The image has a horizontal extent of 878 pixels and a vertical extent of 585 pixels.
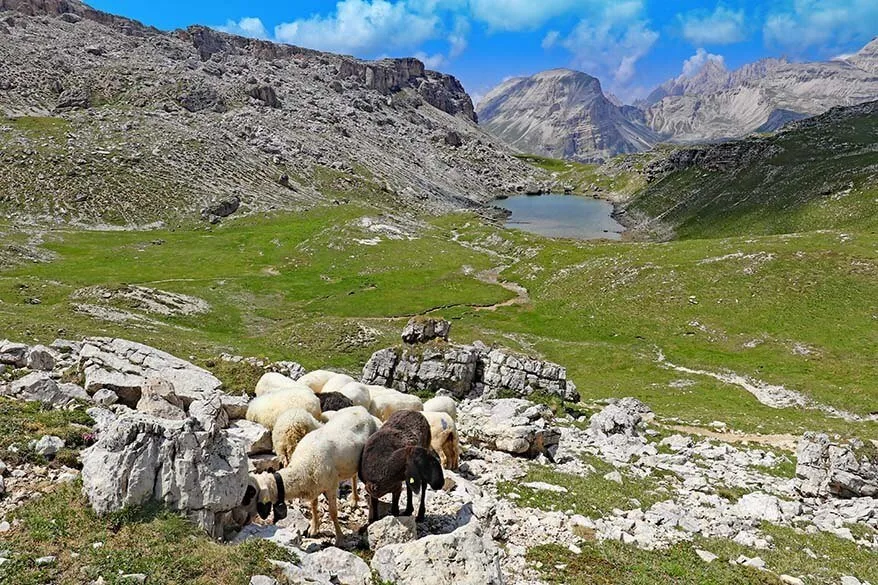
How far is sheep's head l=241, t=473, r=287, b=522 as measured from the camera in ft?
46.9

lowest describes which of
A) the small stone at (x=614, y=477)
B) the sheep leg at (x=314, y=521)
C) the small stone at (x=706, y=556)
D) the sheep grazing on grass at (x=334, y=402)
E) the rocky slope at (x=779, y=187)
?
the small stone at (x=614, y=477)

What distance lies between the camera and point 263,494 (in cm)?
1438

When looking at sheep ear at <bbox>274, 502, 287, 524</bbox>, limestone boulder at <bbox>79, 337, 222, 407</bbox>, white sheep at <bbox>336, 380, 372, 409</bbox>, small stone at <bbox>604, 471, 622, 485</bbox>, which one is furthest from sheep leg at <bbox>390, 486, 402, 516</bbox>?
small stone at <bbox>604, 471, 622, 485</bbox>

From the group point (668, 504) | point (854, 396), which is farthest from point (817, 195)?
point (668, 504)

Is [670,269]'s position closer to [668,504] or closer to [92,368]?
[668,504]

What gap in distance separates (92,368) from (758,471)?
104ft

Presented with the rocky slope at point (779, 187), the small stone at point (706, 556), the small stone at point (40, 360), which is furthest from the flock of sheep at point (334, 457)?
the rocky slope at point (779, 187)

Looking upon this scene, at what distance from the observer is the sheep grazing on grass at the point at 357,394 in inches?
877

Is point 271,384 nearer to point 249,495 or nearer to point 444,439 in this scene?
point 444,439

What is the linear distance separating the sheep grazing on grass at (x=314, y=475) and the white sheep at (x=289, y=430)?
51.9 inches

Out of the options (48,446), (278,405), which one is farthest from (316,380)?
(48,446)

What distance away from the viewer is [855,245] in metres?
73.6

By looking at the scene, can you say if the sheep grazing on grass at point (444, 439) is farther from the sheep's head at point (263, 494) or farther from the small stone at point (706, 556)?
the small stone at point (706, 556)

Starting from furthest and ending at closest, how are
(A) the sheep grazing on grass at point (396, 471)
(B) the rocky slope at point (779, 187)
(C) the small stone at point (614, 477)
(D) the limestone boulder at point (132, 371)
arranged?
(B) the rocky slope at point (779, 187) → (C) the small stone at point (614, 477) → (D) the limestone boulder at point (132, 371) → (A) the sheep grazing on grass at point (396, 471)
